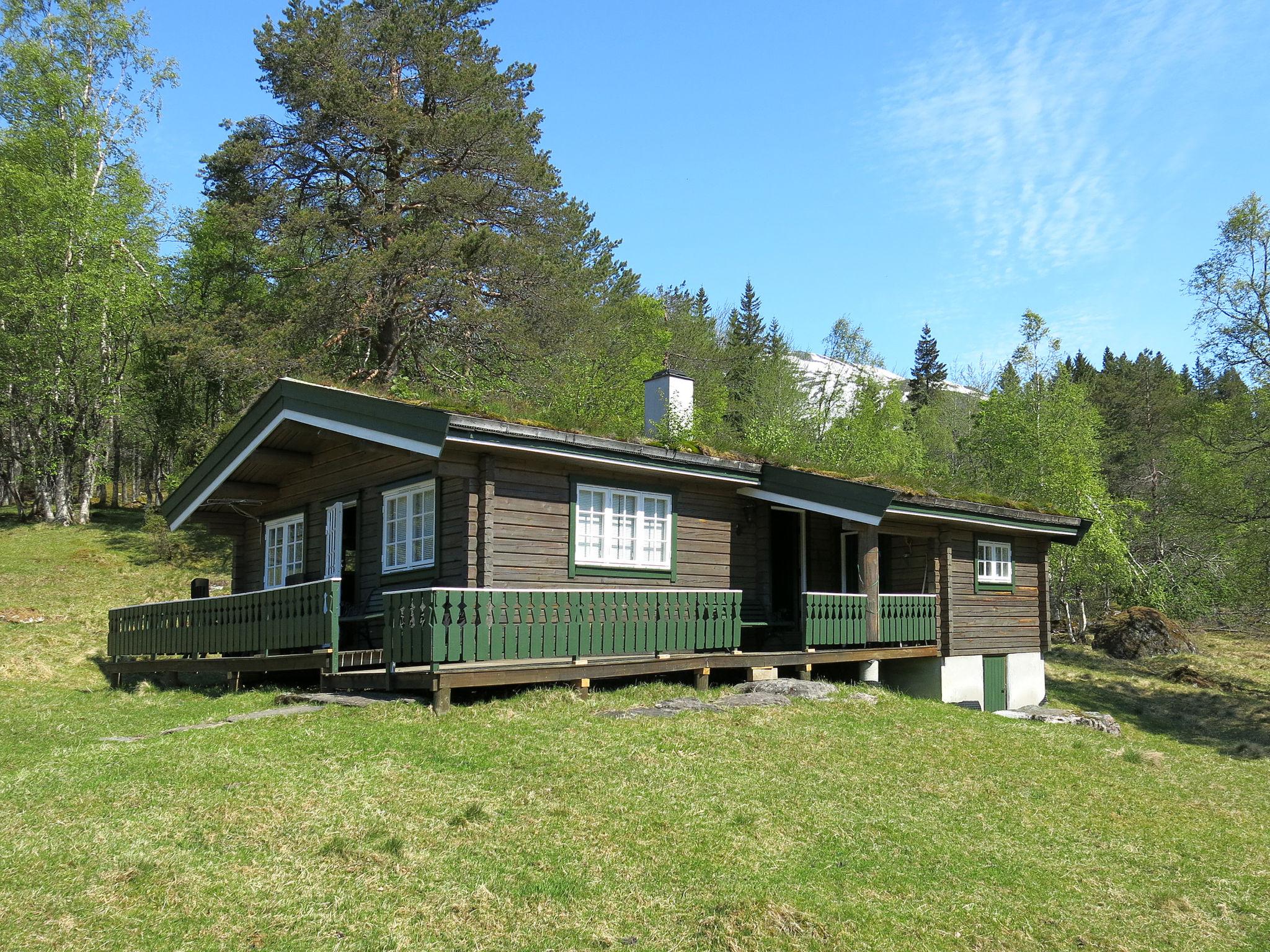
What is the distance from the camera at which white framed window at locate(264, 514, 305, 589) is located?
1816 cm

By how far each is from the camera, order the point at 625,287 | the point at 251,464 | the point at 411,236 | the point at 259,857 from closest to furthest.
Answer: the point at 259,857
the point at 251,464
the point at 411,236
the point at 625,287

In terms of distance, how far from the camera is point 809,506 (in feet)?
54.4

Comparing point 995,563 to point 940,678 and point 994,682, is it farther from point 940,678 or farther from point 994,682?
point 940,678

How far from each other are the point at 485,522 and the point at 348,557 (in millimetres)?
4523

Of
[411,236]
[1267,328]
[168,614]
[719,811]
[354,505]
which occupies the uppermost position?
[411,236]

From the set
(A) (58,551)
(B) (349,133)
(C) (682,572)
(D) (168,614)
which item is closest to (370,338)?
(B) (349,133)

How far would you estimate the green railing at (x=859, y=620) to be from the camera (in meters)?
16.4

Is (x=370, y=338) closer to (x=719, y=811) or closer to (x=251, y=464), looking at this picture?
(x=251, y=464)

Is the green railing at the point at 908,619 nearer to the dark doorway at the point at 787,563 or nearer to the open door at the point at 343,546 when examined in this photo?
the dark doorway at the point at 787,563

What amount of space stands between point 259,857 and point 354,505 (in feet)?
32.2

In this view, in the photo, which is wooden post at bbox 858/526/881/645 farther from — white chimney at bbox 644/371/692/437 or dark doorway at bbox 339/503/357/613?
A: dark doorway at bbox 339/503/357/613

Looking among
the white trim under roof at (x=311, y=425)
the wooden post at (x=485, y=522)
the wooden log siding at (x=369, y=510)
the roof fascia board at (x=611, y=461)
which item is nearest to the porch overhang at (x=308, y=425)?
the white trim under roof at (x=311, y=425)

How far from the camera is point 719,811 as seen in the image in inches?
344

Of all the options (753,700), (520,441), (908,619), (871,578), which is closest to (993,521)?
(908,619)
